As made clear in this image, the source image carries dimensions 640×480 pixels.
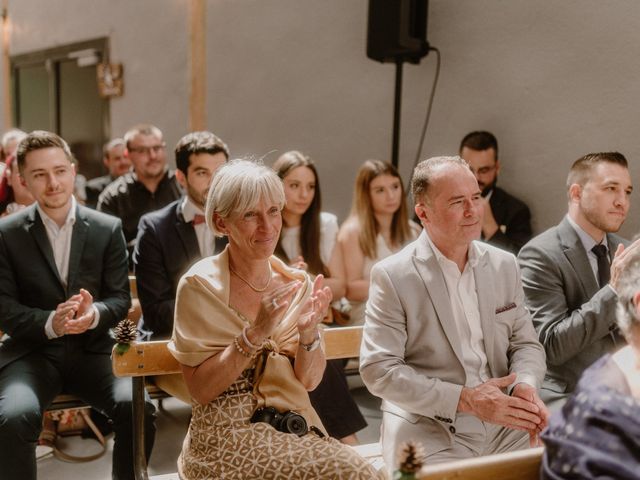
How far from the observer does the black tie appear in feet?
8.70

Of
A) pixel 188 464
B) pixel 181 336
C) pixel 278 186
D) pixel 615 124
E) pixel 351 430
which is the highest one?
pixel 615 124

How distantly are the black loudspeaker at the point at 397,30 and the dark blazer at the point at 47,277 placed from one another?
240cm

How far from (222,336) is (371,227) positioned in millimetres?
2204

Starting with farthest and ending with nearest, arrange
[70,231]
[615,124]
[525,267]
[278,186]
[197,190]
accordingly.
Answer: [615,124], [197,190], [70,231], [525,267], [278,186]

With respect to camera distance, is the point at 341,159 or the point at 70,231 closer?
the point at 70,231

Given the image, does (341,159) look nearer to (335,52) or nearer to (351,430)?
(335,52)

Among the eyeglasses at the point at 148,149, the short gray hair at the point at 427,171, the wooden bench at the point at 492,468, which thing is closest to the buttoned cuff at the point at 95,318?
the short gray hair at the point at 427,171

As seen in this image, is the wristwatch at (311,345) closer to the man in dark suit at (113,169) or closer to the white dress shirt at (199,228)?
the white dress shirt at (199,228)

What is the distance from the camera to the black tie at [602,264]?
265cm

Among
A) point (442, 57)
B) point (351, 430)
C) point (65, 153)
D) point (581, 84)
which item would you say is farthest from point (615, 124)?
point (65, 153)

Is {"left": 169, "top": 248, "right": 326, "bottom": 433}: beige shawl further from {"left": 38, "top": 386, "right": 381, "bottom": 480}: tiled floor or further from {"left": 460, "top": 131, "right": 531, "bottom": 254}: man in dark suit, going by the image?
{"left": 460, "top": 131, "right": 531, "bottom": 254}: man in dark suit

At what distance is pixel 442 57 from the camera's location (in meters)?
4.68

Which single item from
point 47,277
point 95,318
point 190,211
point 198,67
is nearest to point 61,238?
point 47,277

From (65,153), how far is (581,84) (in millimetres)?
2776
